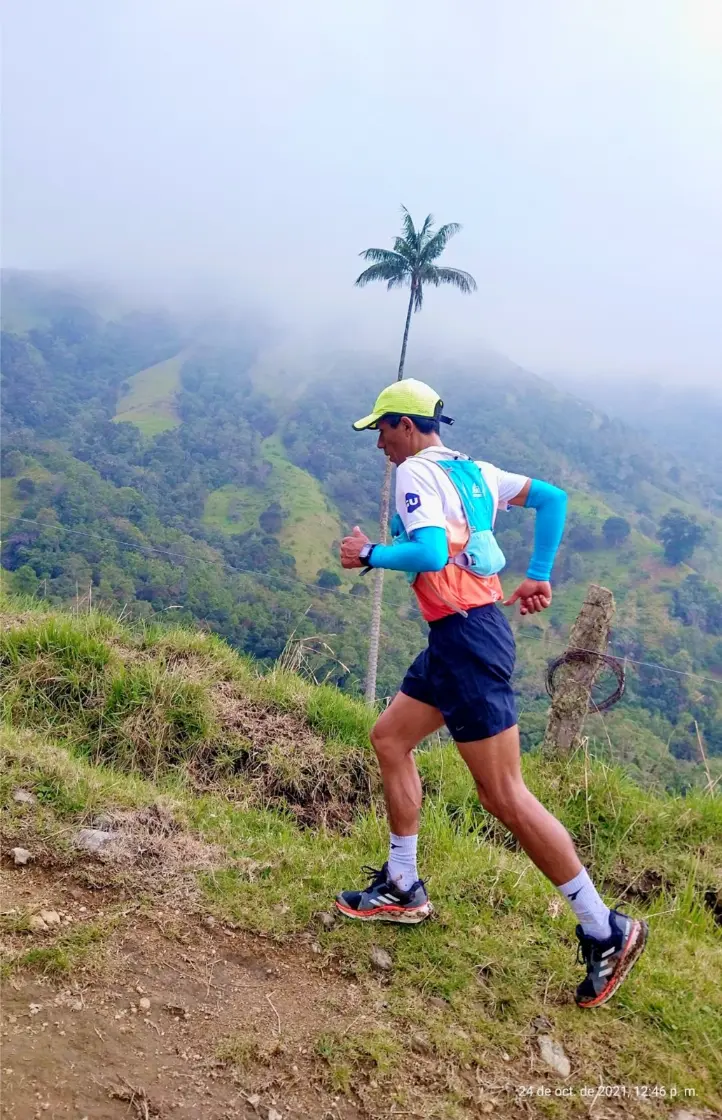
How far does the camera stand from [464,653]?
2436mm

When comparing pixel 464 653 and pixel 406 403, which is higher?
pixel 406 403

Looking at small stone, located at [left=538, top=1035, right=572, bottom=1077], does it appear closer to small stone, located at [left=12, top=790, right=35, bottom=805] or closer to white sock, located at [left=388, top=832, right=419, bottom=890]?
white sock, located at [left=388, top=832, right=419, bottom=890]

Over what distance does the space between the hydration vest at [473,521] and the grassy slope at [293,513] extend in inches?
2226

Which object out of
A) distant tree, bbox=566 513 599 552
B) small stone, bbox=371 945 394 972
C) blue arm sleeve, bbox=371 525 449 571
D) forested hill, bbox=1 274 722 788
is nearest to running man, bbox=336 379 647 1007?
blue arm sleeve, bbox=371 525 449 571

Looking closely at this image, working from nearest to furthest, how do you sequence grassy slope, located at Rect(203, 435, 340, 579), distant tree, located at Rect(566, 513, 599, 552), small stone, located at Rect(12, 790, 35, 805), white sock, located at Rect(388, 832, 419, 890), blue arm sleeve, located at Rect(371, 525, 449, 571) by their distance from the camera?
blue arm sleeve, located at Rect(371, 525, 449, 571), white sock, located at Rect(388, 832, 419, 890), small stone, located at Rect(12, 790, 35, 805), grassy slope, located at Rect(203, 435, 340, 579), distant tree, located at Rect(566, 513, 599, 552)

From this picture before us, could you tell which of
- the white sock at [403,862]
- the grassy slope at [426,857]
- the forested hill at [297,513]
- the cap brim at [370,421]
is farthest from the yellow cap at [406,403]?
the forested hill at [297,513]

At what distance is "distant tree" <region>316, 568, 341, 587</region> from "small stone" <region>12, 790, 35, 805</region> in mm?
52608

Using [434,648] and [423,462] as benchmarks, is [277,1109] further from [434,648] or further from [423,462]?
[423,462]

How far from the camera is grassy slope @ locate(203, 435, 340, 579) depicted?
65.3m

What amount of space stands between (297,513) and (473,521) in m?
72.9

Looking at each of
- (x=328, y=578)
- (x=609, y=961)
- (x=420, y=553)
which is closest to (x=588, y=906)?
(x=609, y=961)

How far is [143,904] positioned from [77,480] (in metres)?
65.8

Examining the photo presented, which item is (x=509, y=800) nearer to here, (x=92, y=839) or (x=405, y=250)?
(x=92, y=839)

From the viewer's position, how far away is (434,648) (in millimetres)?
2523
